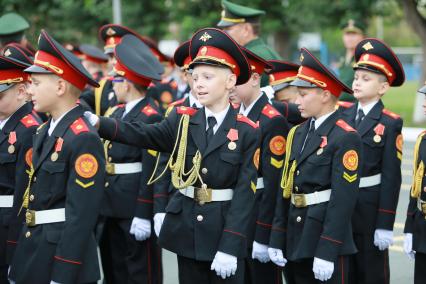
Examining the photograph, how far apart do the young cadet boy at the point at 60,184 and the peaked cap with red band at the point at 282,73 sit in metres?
3.10

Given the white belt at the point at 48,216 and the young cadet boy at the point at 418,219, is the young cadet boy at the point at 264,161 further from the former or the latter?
the white belt at the point at 48,216

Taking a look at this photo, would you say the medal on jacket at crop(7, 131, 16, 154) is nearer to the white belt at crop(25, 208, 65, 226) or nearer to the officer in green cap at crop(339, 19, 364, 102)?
the white belt at crop(25, 208, 65, 226)

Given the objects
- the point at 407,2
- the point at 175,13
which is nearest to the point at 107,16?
the point at 175,13

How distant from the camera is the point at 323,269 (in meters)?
5.01

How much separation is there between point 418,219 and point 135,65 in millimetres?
2621

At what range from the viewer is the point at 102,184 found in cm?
448

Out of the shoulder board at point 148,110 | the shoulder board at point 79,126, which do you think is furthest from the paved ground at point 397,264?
the shoulder board at point 79,126

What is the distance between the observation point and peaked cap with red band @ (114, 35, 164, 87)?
6434mm

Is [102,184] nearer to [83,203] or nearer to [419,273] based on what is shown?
[83,203]

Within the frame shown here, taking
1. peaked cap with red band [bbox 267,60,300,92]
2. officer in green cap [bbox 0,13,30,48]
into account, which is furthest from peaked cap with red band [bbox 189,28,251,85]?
officer in green cap [bbox 0,13,30,48]

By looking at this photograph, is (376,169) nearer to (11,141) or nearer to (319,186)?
(319,186)

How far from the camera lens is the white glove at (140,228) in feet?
20.9

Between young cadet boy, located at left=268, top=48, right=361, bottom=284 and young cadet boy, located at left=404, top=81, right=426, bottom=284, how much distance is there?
0.59 m

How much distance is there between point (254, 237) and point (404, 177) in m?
8.37
